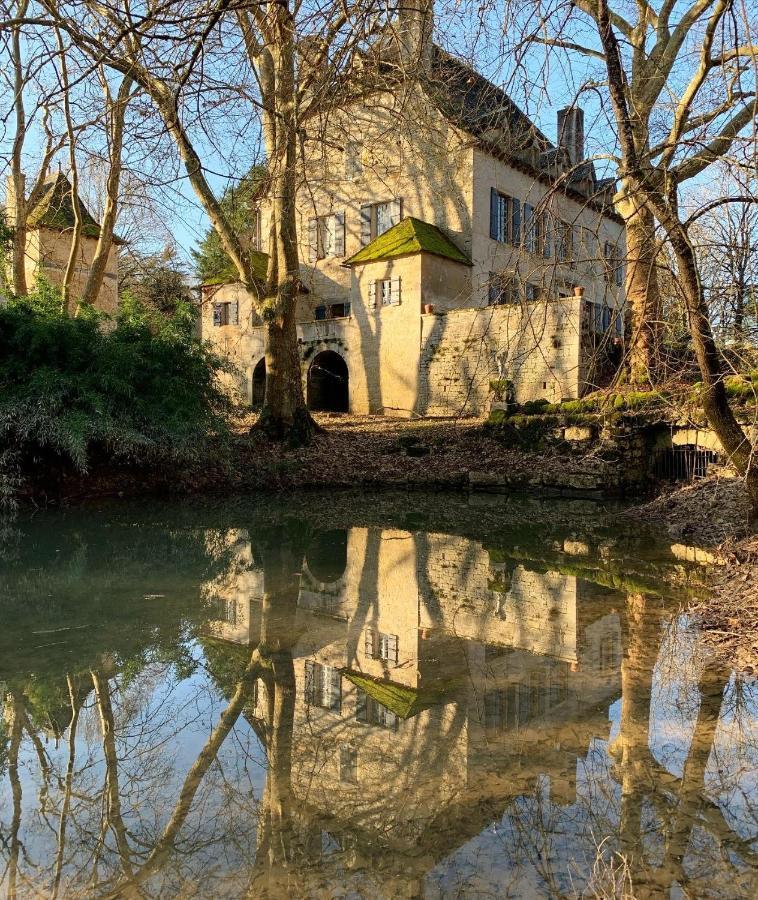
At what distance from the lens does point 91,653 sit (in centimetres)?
414

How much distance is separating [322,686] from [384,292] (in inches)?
785

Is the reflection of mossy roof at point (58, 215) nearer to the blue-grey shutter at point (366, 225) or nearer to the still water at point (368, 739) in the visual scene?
the blue-grey shutter at point (366, 225)

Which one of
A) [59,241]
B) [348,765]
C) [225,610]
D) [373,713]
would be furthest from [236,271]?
[348,765]

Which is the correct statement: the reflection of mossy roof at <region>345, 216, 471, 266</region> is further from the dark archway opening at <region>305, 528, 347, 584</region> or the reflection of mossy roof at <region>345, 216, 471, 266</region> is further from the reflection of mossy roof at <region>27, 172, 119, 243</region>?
the dark archway opening at <region>305, 528, 347, 584</region>

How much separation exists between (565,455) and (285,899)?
13.1 meters

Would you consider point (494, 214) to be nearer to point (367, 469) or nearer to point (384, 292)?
point (384, 292)

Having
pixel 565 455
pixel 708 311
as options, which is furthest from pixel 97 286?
pixel 708 311

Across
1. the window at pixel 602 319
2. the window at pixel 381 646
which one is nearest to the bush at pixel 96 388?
the window at pixel 602 319

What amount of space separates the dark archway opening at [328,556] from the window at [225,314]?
1947cm

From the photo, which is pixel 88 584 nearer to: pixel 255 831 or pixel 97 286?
pixel 255 831

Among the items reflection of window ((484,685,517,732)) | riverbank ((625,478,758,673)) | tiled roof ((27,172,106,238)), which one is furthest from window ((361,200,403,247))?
reflection of window ((484,685,517,732))

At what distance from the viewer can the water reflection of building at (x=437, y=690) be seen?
2.60 m

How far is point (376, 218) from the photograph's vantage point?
2497 centimetres

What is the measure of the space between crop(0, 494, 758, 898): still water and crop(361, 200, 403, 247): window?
67.2 ft
